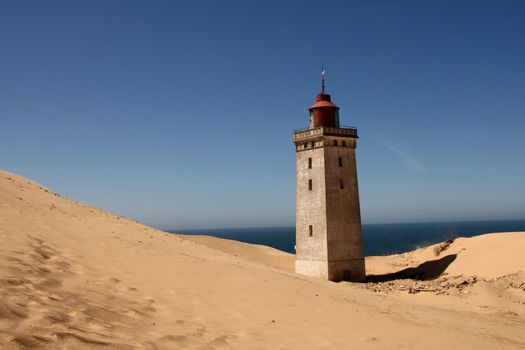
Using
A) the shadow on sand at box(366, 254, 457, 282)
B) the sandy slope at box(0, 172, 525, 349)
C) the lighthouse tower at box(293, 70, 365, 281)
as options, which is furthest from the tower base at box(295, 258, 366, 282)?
the sandy slope at box(0, 172, 525, 349)

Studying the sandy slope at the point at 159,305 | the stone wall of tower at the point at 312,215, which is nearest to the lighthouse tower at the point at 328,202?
the stone wall of tower at the point at 312,215

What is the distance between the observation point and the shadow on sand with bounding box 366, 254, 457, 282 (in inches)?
1152

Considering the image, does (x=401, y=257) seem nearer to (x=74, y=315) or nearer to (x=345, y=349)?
(x=345, y=349)

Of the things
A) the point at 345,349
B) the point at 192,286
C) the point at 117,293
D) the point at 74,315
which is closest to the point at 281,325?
the point at 345,349

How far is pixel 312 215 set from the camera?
29.3m

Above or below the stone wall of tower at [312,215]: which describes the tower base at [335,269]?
below

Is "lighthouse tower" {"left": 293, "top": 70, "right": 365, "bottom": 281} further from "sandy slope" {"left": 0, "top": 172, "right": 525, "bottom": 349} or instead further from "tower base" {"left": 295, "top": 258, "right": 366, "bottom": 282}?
"sandy slope" {"left": 0, "top": 172, "right": 525, "bottom": 349}

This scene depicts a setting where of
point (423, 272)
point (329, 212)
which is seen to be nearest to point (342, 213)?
point (329, 212)

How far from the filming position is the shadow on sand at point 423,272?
29.3 m

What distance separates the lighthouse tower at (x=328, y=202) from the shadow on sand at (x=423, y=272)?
7.47 feet

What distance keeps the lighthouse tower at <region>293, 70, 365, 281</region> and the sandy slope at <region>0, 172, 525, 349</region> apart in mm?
11861

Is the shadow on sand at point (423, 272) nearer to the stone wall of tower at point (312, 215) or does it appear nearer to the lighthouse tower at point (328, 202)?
the lighthouse tower at point (328, 202)

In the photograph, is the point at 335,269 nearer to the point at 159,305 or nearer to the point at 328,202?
the point at 328,202

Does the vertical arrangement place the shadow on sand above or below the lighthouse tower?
below
